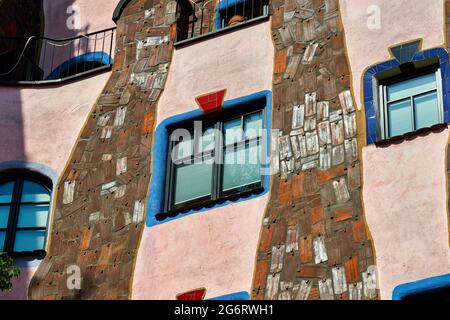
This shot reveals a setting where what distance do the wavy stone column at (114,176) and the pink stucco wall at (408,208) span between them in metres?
2.90

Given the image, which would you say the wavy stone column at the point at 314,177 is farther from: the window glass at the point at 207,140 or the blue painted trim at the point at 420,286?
the window glass at the point at 207,140

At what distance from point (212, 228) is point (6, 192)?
319cm

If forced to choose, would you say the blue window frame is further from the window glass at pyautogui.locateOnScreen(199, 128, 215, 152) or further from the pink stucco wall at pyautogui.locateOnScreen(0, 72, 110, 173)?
the window glass at pyautogui.locateOnScreen(199, 128, 215, 152)

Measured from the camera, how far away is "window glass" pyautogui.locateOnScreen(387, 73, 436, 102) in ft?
49.1

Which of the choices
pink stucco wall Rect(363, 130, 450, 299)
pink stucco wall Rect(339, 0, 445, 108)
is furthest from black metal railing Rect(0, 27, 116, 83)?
pink stucco wall Rect(363, 130, 450, 299)

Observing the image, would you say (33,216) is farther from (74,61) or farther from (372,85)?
(372,85)

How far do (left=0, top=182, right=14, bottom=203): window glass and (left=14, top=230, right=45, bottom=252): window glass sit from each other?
0.47 m

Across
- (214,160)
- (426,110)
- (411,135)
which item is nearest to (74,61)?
(214,160)

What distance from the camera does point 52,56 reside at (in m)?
19.6

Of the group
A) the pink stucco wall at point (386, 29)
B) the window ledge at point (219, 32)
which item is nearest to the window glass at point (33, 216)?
the window ledge at point (219, 32)

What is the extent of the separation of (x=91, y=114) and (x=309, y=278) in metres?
4.27

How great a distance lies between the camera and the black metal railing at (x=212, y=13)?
57.9ft

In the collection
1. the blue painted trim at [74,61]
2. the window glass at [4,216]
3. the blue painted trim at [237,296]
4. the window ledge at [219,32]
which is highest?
the blue painted trim at [74,61]
